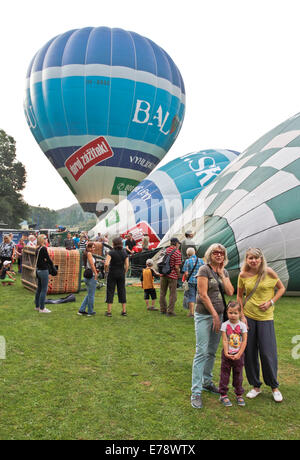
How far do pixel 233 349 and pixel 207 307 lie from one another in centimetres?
48

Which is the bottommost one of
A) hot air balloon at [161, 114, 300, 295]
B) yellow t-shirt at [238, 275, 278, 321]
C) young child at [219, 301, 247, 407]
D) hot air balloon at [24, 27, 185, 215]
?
young child at [219, 301, 247, 407]

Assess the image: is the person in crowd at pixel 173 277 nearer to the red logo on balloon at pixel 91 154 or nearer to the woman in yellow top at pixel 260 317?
the woman in yellow top at pixel 260 317

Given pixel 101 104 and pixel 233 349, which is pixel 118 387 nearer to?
pixel 233 349

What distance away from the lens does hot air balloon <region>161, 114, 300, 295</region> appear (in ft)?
25.5

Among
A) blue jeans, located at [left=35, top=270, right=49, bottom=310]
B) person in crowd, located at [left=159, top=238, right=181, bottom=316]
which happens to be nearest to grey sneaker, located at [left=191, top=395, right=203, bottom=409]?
person in crowd, located at [left=159, top=238, right=181, bottom=316]

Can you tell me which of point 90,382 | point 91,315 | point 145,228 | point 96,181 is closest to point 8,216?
point 96,181

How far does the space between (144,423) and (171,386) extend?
81cm

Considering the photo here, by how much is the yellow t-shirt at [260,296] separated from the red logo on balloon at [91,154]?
1547 cm

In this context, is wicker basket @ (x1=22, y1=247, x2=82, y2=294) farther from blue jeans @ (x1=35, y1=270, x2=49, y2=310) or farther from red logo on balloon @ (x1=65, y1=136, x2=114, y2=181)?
red logo on balloon @ (x1=65, y1=136, x2=114, y2=181)

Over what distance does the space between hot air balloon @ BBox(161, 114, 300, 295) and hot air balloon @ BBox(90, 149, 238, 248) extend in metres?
4.97

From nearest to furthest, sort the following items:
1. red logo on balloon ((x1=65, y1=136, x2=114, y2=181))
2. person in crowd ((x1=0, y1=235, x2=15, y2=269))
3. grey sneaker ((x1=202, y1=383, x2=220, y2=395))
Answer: grey sneaker ((x1=202, y1=383, x2=220, y2=395)), person in crowd ((x1=0, y1=235, x2=15, y2=269)), red logo on balloon ((x1=65, y1=136, x2=114, y2=181))

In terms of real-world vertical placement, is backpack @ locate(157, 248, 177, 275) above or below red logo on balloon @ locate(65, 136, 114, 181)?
below

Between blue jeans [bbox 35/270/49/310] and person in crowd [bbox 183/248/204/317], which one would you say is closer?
person in crowd [bbox 183/248/204/317]

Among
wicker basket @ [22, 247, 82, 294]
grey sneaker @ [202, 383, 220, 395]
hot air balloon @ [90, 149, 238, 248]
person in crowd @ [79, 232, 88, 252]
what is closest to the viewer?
grey sneaker @ [202, 383, 220, 395]
